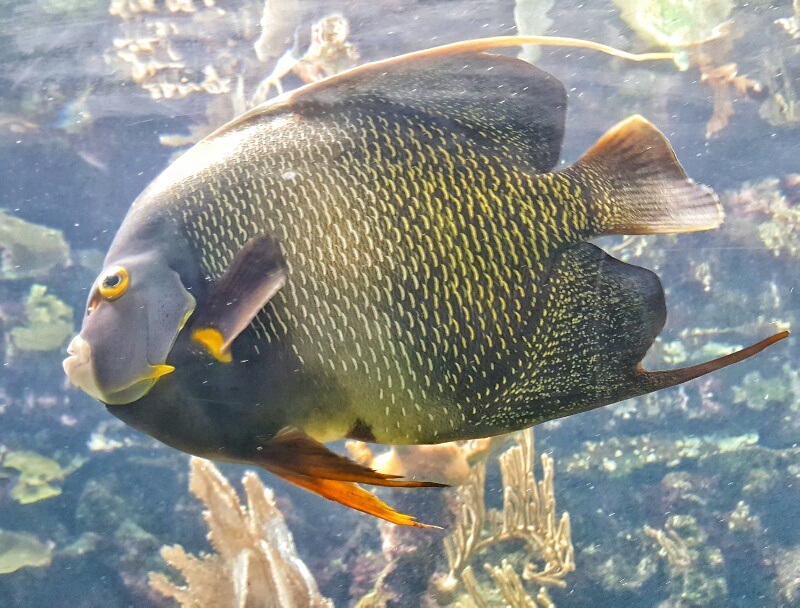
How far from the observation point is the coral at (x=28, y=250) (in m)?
14.4

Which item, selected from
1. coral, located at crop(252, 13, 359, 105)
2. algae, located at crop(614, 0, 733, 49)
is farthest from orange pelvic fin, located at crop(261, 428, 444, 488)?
algae, located at crop(614, 0, 733, 49)

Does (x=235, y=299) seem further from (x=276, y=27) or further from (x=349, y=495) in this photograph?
(x=276, y=27)

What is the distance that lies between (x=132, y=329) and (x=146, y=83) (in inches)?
613

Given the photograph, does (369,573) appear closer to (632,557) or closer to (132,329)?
(632,557)

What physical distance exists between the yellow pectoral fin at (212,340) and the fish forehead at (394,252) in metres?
0.07

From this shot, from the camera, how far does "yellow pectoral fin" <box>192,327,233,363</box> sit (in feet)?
3.40

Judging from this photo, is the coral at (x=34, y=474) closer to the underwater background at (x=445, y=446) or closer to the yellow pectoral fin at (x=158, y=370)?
the underwater background at (x=445, y=446)

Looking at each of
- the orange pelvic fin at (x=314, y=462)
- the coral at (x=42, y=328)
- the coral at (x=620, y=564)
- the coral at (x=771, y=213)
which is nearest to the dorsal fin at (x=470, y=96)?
the orange pelvic fin at (x=314, y=462)

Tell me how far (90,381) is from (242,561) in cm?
218

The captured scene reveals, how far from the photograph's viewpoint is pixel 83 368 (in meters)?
1.03

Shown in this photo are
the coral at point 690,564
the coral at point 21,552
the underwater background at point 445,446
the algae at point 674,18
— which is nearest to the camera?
the underwater background at point 445,446

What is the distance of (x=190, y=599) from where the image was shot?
324 centimetres

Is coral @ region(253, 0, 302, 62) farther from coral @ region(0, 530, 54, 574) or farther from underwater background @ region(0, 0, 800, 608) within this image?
coral @ region(0, 530, 54, 574)

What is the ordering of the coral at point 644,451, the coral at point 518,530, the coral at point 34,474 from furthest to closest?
the coral at point 34,474 < the coral at point 644,451 < the coral at point 518,530
